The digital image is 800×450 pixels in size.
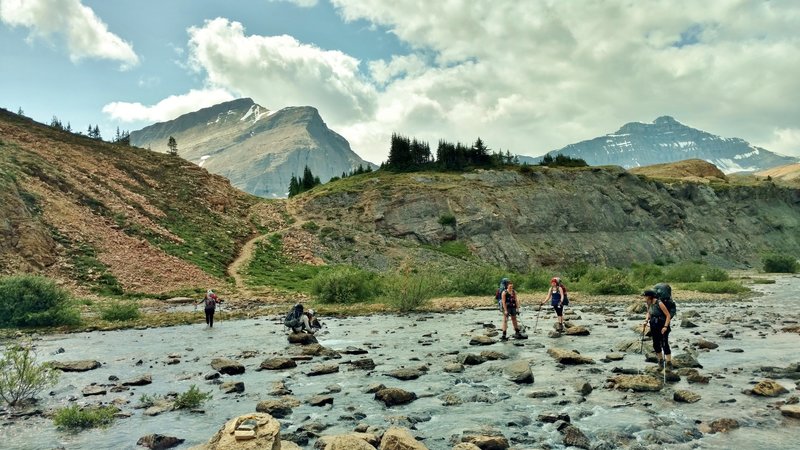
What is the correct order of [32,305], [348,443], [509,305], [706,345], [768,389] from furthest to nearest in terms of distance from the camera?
1. [32,305]
2. [509,305]
3. [706,345]
4. [768,389]
5. [348,443]

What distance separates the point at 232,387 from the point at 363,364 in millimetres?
5536

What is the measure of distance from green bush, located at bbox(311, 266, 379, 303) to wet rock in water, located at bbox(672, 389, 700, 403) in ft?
116

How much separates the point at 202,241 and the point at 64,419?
57220 millimetres

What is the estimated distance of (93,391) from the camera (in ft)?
54.6

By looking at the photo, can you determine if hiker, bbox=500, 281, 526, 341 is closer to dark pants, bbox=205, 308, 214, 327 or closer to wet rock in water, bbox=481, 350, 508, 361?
wet rock in water, bbox=481, 350, 508, 361

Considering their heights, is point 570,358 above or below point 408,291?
below

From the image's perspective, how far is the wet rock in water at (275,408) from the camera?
1406 cm

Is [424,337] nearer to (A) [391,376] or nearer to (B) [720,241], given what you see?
(A) [391,376]

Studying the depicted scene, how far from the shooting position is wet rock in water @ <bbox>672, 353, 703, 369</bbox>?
18438 mm

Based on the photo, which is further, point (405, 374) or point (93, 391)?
point (405, 374)

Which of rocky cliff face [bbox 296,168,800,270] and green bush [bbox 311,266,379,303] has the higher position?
rocky cliff face [bbox 296,168,800,270]

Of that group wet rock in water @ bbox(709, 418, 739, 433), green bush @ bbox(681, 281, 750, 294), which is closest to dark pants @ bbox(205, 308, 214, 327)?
wet rock in water @ bbox(709, 418, 739, 433)

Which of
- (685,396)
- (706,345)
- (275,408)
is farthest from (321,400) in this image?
(706,345)

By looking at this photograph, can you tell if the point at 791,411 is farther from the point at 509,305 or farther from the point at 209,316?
the point at 209,316
